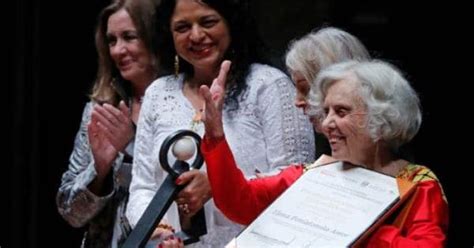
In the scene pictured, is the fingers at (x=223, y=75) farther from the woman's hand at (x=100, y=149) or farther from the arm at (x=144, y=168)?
the woman's hand at (x=100, y=149)

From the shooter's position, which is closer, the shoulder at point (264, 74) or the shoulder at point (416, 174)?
the shoulder at point (416, 174)

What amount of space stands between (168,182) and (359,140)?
458mm

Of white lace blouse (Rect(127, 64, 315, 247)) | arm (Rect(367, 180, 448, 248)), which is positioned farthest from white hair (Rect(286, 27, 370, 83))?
arm (Rect(367, 180, 448, 248))

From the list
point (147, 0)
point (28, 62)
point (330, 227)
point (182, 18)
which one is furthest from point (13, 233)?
point (330, 227)

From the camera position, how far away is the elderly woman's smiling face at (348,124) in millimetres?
2604

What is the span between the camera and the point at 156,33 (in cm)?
322

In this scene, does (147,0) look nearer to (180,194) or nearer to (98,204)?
(98,204)

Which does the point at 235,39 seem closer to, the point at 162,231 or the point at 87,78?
the point at 162,231

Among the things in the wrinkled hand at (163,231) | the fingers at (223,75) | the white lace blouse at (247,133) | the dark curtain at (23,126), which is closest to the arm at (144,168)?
the white lace blouse at (247,133)

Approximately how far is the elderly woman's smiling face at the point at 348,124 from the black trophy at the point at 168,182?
312 millimetres

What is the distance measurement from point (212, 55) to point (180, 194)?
0.43 m

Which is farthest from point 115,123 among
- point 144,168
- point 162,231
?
point 162,231

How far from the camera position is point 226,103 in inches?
119

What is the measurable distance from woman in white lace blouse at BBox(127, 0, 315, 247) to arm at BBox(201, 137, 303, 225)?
172 millimetres
